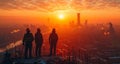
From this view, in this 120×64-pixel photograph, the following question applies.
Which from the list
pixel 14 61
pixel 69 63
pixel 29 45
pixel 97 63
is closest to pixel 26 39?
pixel 29 45

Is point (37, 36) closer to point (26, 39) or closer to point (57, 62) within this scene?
point (26, 39)

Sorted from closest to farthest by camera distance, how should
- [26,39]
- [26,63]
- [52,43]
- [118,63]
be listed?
[26,63]
[26,39]
[52,43]
[118,63]

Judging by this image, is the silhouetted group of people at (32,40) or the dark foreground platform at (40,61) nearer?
the dark foreground platform at (40,61)

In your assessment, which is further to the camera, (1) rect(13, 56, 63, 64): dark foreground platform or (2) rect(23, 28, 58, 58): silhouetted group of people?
(2) rect(23, 28, 58, 58): silhouetted group of people

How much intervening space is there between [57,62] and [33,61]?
1.67 meters

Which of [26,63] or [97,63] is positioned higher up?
[26,63]

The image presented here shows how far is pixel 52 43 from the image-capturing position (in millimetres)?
21516

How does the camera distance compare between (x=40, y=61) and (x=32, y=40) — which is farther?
(x=32, y=40)

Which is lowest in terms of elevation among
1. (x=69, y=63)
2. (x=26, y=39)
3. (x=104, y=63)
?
(x=104, y=63)

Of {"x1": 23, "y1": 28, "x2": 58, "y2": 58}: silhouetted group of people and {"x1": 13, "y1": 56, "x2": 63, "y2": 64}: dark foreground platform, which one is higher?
{"x1": 23, "y1": 28, "x2": 58, "y2": 58}: silhouetted group of people

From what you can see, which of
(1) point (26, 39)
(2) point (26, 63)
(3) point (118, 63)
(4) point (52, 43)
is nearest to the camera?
(2) point (26, 63)

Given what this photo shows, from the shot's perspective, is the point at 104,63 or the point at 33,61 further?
the point at 104,63

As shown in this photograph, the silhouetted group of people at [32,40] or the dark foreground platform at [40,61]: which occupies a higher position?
the silhouetted group of people at [32,40]

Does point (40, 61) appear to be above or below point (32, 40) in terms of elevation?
below
